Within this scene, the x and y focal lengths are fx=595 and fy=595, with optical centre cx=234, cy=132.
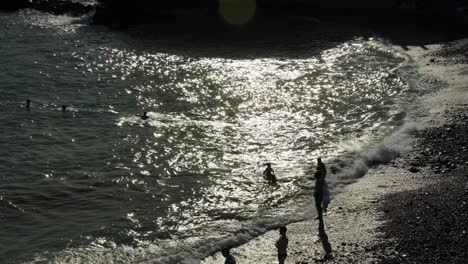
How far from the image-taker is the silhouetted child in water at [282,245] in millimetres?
16688

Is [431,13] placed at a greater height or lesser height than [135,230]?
greater

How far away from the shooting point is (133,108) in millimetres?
33562

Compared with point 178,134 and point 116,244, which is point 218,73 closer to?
point 178,134

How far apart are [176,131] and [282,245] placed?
14242 millimetres

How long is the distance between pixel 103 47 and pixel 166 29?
7430 mm

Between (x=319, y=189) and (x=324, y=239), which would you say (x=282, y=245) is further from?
(x=319, y=189)

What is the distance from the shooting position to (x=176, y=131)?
1180 inches

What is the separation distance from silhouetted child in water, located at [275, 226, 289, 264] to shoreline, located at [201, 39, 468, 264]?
20.6 inches

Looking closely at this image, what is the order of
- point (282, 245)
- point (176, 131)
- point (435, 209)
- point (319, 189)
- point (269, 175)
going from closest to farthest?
point (282, 245), point (319, 189), point (435, 209), point (269, 175), point (176, 131)

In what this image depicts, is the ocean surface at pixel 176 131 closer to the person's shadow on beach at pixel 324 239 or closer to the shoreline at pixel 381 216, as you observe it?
the shoreline at pixel 381 216

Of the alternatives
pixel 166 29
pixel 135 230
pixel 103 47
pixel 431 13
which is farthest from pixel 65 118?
pixel 431 13

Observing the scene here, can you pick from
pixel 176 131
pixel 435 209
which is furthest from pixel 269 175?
pixel 176 131

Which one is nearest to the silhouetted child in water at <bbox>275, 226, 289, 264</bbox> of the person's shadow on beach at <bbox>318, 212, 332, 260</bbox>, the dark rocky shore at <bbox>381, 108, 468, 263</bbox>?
the person's shadow on beach at <bbox>318, 212, 332, 260</bbox>

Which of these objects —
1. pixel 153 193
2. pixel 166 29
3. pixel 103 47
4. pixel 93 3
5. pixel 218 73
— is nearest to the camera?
pixel 153 193
